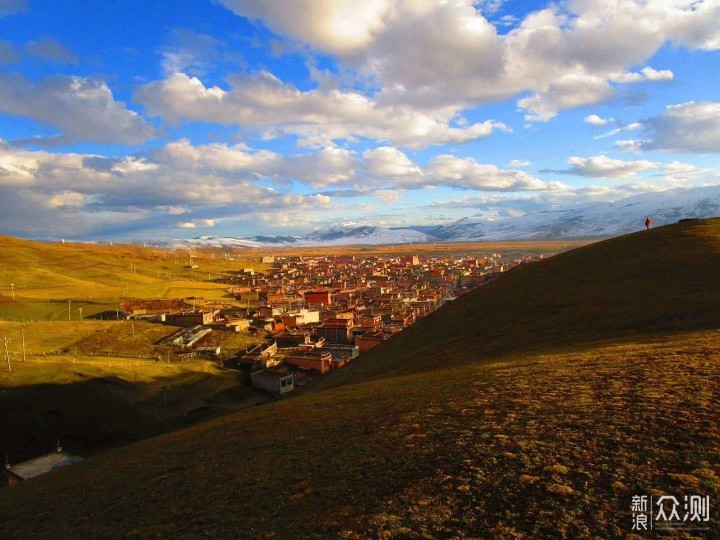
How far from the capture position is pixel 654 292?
2945cm

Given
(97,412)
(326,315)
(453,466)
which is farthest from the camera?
(326,315)

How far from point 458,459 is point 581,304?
24.6 meters

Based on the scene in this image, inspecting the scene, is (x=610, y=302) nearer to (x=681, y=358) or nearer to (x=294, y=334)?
(x=681, y=358)

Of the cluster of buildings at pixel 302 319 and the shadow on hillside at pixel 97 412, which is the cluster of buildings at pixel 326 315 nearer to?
the cluster of buildings at pixel 302 319

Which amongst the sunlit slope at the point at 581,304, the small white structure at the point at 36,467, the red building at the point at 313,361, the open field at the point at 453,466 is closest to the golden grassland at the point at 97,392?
the red building at the point at 313,361

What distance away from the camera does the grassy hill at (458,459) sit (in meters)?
7.72

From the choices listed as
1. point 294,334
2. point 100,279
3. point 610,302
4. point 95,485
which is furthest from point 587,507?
point 100,279

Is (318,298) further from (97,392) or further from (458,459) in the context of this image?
(458,459)

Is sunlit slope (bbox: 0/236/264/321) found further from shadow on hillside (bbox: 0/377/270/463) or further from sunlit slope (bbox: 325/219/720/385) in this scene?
sunlit slope (bbox: 325/219/720/385)

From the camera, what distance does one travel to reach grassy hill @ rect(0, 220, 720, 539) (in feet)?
25.3

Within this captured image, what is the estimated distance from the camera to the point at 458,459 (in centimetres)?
970

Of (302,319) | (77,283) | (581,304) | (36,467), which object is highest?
(77,283)

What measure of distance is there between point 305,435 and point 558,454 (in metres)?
8.11

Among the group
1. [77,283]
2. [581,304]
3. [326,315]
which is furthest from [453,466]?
[77,283]
